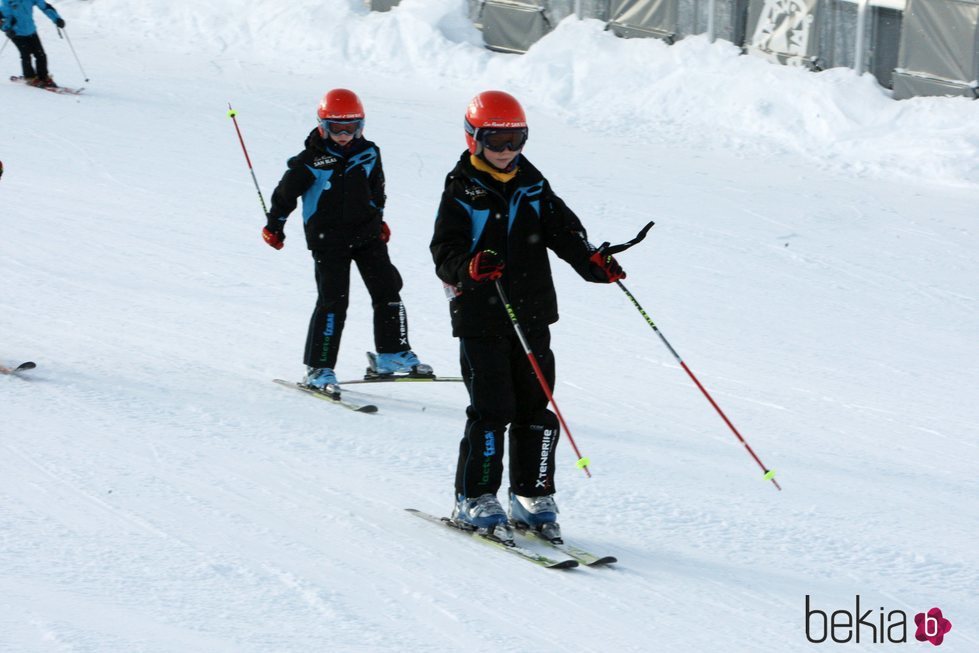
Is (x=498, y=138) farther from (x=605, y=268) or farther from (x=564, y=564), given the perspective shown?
(x=564, y=564)

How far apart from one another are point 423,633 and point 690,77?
1264 cm

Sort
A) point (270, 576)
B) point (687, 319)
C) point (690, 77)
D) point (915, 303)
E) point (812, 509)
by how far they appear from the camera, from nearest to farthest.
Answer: point (270, 576) < point (812, 509) < point (687, 319) < point (915, 303) < point (690, 77)

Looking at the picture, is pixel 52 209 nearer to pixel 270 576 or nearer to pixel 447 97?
pixel 447 97

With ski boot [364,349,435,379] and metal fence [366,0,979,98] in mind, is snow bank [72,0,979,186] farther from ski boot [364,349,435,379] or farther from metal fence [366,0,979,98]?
ski boot [364,349,435,379]

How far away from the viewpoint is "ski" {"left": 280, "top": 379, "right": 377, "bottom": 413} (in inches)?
282

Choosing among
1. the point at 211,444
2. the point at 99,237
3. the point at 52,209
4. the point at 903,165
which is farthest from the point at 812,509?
the point at 903,165

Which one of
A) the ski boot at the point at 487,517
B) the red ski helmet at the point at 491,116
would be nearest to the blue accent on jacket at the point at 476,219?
the red ski helmet at the point at 491,116

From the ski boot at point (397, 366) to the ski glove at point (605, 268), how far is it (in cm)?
280

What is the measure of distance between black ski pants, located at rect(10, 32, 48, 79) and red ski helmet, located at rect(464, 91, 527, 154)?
12.4 m

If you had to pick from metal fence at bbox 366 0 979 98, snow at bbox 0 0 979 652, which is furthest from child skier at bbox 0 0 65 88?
metal fence at bbox 366 0 979 98

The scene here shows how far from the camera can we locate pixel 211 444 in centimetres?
634

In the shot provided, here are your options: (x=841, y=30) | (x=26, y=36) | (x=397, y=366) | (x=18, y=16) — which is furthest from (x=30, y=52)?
(x=397, y=366)

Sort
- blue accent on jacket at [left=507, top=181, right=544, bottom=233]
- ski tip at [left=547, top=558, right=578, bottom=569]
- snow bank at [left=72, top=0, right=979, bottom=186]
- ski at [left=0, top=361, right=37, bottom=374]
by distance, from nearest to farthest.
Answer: ski tip at [left=547, top=558, right=578, bottom=569], blue accent on jacket at [left=507, top=181, right=544, bottom=233], ski at [left=0, top=361, right=37, bottom=374], snow bank at [left=72, top=0, right=979, bottom=186]

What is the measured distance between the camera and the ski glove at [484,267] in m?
4.80
